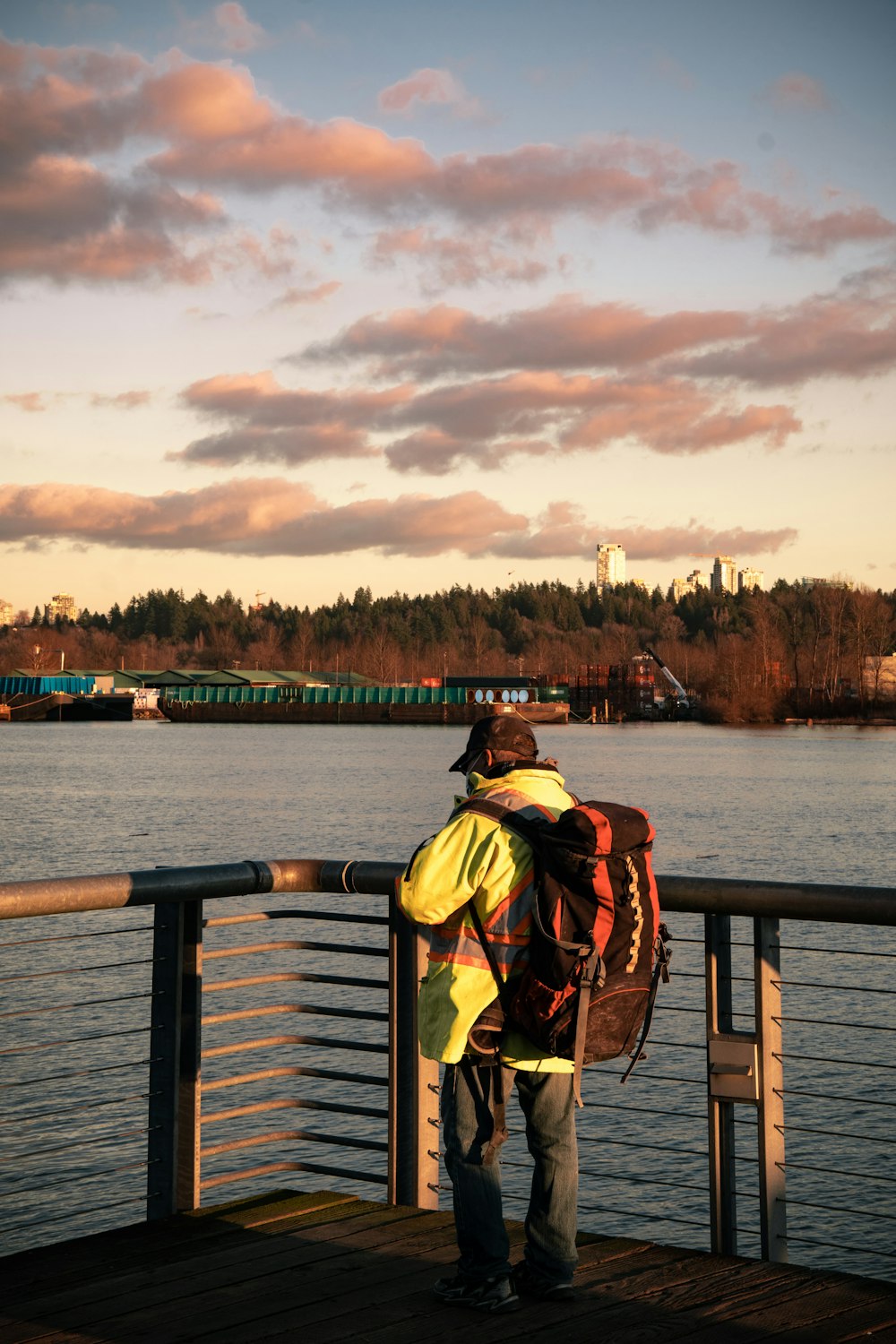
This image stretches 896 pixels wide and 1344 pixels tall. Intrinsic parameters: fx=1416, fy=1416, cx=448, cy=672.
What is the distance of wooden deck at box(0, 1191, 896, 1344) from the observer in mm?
3508

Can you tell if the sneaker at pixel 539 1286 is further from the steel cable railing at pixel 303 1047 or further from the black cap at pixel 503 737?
the black cap at pixel 503 737

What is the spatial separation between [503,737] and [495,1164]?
3.59ft

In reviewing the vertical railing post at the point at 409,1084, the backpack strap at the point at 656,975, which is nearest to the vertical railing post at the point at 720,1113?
the backpack strap at the point at 656,975

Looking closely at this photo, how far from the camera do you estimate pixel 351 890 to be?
444cm

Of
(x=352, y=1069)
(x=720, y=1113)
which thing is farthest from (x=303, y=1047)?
A: (x=720, y=1113)

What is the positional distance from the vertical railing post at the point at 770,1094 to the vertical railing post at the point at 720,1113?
86 millimetres

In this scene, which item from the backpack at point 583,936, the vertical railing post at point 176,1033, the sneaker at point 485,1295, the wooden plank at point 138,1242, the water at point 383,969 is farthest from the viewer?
the water at point 383,969

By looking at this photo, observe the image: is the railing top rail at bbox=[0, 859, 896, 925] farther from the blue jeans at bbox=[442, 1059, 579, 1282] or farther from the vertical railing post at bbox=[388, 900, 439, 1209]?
the blue jeans at bbox=[442, 1059, 579, 1282]

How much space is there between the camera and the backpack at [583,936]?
11.0 ft

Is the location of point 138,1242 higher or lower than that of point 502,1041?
lower

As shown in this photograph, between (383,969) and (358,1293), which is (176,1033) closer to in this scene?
Answer: (358,1293)

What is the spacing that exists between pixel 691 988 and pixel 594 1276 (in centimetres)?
1541

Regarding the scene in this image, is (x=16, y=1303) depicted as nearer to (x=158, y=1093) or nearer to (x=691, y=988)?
(x=158, y=1093)

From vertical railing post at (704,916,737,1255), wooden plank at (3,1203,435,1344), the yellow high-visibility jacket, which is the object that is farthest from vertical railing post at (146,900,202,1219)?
vertical railing post at (704,916,737,1255)
